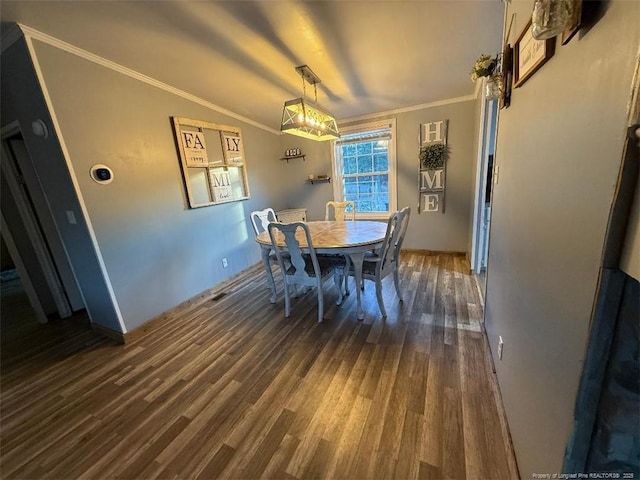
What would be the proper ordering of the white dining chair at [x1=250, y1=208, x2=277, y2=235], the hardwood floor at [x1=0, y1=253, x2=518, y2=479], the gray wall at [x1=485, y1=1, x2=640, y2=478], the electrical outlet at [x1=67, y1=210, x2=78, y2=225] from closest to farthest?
the gray wall at [x1=485, y1=1, x2=640, y2=478] < the hardwood floor at [x1=0, y1=253, x2=518, y2=479] < the electrical outlet at [x1=67, y1=210, x2=78, y2=225] < the white dining chair at [x1=250, y1=208, x2=277, y2=235]

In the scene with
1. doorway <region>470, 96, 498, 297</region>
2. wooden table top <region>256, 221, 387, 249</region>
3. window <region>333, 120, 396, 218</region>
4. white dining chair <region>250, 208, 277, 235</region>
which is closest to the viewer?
wooden table top <region>256, 221, 387, 249</region>

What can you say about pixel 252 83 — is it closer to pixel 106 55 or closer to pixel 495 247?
pixel 106 55

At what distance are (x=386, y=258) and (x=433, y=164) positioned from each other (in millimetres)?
1989

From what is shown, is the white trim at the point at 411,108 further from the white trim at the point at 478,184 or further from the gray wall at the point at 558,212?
the gray wall at the point at 558,212

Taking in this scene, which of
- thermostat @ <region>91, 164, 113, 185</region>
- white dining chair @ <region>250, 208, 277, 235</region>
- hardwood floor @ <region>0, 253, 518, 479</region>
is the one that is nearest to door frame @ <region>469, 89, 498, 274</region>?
hardwood floor @ <region>0, 253, 518, 479</region>

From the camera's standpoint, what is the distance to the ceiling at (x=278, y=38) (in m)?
1.60

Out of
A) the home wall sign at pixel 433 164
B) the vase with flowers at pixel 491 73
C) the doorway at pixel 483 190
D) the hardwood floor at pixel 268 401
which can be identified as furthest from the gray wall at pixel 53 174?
the home wall sign at pixel 433 164

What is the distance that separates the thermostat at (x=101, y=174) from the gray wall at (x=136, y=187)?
0.13 feet

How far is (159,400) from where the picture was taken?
1583 mm

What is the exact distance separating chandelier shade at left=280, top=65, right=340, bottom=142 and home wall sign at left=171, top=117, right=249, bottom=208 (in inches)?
48.5

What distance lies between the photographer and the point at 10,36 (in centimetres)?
166

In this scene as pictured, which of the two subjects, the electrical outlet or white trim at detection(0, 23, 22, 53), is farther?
the electrical outlet

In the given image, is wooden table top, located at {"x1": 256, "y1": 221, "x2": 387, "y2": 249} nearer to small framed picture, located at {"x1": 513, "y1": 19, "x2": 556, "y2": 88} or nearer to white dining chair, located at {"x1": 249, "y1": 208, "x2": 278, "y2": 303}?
white dining chair, located at {"x1": 249, "y1": 208, "x2": 278, "y2": 303}

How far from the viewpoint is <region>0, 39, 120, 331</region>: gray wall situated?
179cm
